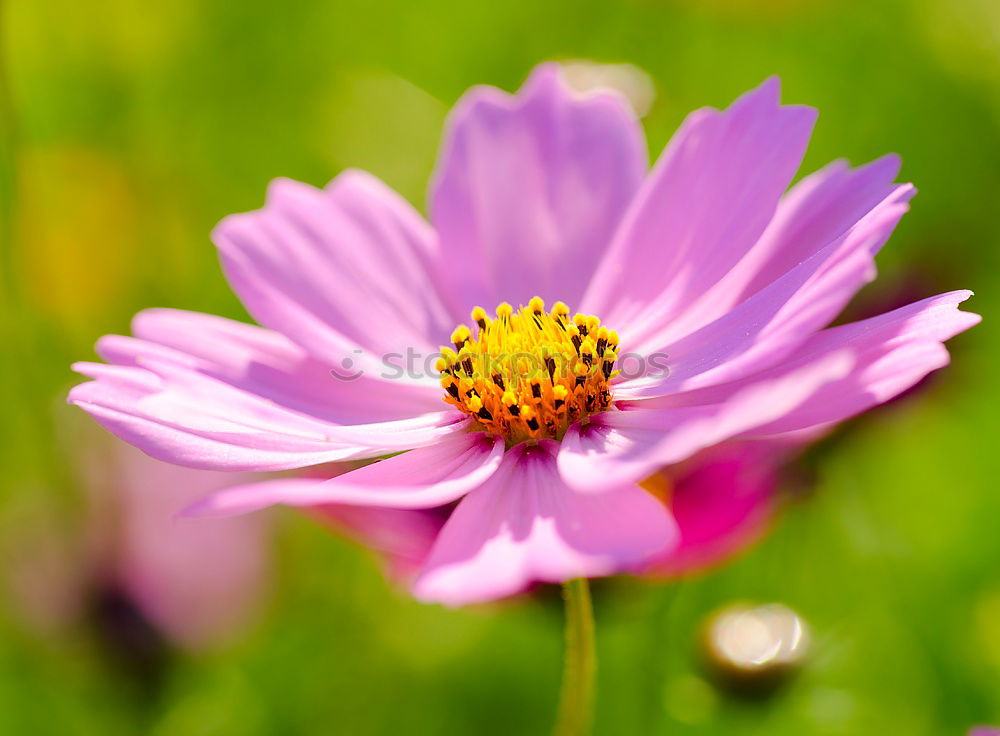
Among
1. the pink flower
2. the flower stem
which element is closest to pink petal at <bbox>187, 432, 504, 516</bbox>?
the pink flower

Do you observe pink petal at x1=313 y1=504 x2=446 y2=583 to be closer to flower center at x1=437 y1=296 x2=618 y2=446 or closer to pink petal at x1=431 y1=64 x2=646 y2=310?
flower center at x1=437 y1=296 x2=618 y2=446

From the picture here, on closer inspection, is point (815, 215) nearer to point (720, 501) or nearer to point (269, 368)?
point (720, 501)

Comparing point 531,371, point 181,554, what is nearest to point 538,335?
point 531,371

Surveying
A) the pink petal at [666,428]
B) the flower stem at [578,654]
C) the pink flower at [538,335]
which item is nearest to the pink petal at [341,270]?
the pink flower at [538,335]

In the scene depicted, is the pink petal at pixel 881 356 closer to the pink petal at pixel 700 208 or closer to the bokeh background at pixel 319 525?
the pink petal at pixel 700 208

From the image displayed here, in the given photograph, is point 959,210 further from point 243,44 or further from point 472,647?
point 243,44
